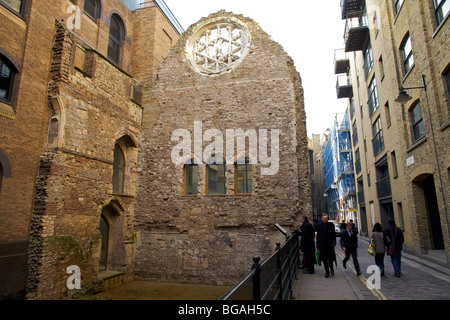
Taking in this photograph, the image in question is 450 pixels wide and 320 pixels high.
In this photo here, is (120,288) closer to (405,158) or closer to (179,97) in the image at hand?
(179,97)

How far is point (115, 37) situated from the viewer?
1631 centimetres

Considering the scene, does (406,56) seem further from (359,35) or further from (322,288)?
(322,288)

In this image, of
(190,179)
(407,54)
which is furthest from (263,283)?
(407,54)

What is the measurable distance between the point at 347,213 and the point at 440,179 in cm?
2555

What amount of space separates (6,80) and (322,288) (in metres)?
10.5

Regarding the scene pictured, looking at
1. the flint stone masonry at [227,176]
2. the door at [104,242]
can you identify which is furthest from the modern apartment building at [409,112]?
the door at [104,242]

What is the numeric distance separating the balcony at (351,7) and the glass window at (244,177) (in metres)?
16.6

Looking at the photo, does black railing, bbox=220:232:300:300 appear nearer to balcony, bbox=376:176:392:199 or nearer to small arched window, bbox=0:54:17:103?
small arched window, bbox=0:54:17:103

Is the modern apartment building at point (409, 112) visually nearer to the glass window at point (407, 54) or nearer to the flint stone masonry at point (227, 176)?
the glass window at point (407, 54)

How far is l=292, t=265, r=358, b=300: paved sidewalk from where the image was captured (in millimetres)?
6438

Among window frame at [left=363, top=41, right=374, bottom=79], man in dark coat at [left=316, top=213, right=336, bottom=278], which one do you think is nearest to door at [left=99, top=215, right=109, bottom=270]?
man in dark coat at [left=316, top=213, right=336, bottom=278]

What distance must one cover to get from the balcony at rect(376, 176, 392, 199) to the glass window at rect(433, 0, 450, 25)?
31.5ft
